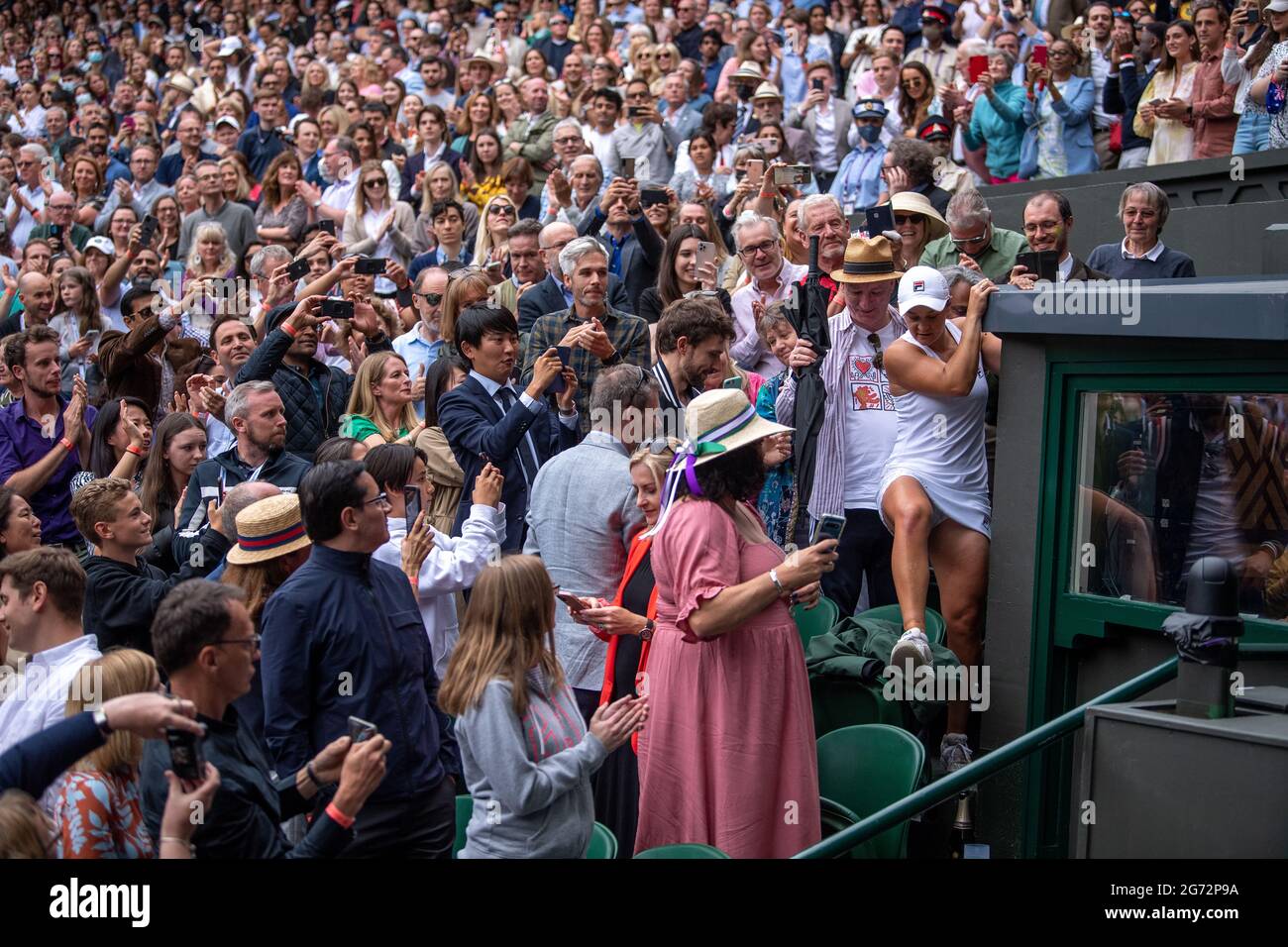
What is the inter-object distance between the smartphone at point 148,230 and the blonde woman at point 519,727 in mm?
8783

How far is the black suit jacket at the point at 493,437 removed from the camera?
6.64 m

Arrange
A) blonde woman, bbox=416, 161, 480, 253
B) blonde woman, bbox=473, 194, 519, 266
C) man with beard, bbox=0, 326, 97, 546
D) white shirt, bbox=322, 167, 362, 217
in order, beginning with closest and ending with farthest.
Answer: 1. man with beard, bbox=0, 326, 97, 546
2. blonde woman, bbox=473, 194, 519, 266
3. blonde woman, bbox=416, 161, 480, 253
4. white shirt, bbox=322, 167, 362, 217

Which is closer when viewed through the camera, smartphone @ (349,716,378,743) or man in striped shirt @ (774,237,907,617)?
smartphone @ (349,716,378,743)

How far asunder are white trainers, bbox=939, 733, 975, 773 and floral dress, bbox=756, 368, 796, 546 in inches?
51.3

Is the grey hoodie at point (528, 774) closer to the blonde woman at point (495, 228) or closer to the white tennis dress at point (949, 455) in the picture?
the white tennis dress at point (949, 455)

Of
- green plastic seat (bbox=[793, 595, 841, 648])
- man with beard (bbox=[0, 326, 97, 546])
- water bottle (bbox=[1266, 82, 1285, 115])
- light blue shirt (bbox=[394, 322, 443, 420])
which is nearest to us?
green plastic seat (bbox=[793, 595, 841, 648])

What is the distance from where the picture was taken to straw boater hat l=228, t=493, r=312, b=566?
498cm

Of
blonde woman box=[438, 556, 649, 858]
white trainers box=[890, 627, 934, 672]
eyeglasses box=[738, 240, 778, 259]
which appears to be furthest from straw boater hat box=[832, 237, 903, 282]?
blonde woman box=[438, 556, 649, 858]

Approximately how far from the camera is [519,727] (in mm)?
4113

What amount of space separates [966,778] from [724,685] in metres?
0.85

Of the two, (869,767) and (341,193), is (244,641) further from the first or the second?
(341,193)

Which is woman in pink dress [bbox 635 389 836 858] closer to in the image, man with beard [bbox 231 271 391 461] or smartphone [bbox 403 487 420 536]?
smartphone [bbox 403 487 420 536]

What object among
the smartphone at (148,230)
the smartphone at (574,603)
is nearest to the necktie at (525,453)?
the smartphone at (574,603)

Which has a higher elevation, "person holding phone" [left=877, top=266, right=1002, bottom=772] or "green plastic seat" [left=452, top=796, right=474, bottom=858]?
"person holding phone" [left=877, top=266, right=1002, bottom=772]
